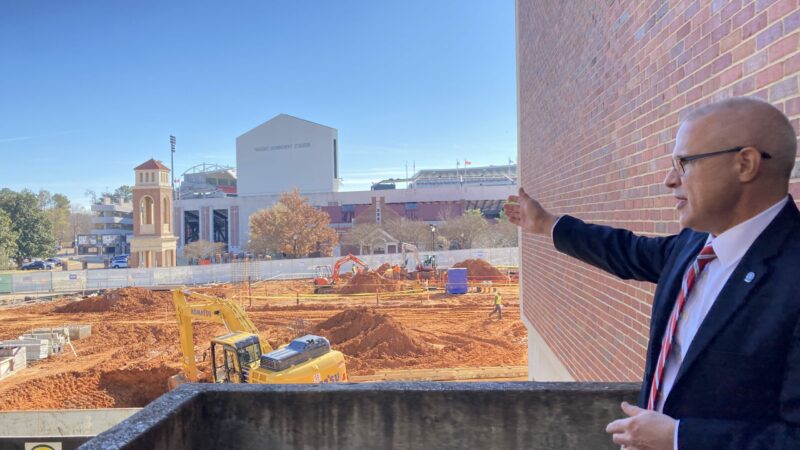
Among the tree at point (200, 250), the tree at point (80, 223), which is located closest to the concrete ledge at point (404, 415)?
the tree at point (200, 250)

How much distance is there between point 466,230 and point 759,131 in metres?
50.0

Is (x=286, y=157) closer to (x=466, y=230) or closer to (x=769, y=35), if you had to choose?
(x=466, y=230)

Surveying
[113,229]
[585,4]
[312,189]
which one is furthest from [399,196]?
[585,4]

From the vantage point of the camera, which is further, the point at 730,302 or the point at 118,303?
the point at 118,303

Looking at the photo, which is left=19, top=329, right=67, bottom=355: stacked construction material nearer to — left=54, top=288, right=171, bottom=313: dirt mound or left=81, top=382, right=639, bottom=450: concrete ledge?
left=54, top=288, right=171, bottom=313: dirt mound

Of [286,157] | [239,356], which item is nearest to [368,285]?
[239,356]

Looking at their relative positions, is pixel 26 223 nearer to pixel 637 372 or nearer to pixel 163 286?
pixel 163 286

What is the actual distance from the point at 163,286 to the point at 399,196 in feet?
112

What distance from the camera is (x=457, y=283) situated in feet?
93.7

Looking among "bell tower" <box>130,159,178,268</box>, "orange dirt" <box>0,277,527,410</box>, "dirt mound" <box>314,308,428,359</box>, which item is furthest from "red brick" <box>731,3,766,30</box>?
"bell tower" <box>130,159,178,268</box>

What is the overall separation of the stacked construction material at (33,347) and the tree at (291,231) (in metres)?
29.6

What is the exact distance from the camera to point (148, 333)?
21.2 m

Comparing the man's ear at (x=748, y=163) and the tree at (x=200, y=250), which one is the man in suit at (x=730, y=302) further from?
the tree at (x=200, y=250)

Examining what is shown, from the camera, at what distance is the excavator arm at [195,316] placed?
539 inches
